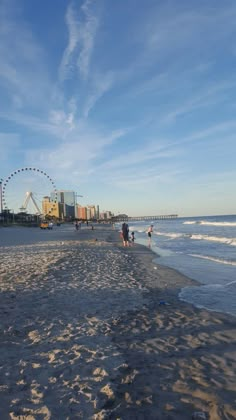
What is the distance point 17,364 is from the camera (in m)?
4.67

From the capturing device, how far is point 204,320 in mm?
6879

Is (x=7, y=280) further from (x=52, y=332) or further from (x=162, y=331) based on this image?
(x=162, y=331)

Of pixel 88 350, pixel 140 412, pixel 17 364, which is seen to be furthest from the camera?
pixel 88 350

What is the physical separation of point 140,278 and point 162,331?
603 cm

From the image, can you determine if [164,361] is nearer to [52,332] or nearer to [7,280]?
[52,332]

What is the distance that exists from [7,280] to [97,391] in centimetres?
812

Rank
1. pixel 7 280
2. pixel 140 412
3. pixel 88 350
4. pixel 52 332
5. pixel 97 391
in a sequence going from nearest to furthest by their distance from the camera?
1. pixel 140 412
2. pixel 97 391
3. pixel 88 350
4. pixel 52 332
5. pixel 7 280

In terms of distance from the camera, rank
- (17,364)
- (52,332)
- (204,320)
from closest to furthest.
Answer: (17,364) < (52,332) < (204,320)

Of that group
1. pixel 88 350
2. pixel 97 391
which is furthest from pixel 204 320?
pixel 97 391

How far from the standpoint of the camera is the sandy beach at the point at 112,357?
364 centimetres

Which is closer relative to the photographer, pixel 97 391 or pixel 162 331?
pixel 97 391

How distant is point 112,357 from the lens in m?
4.90

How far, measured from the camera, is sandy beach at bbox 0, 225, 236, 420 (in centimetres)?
364

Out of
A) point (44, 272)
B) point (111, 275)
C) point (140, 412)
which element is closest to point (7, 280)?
point (44, 272)
